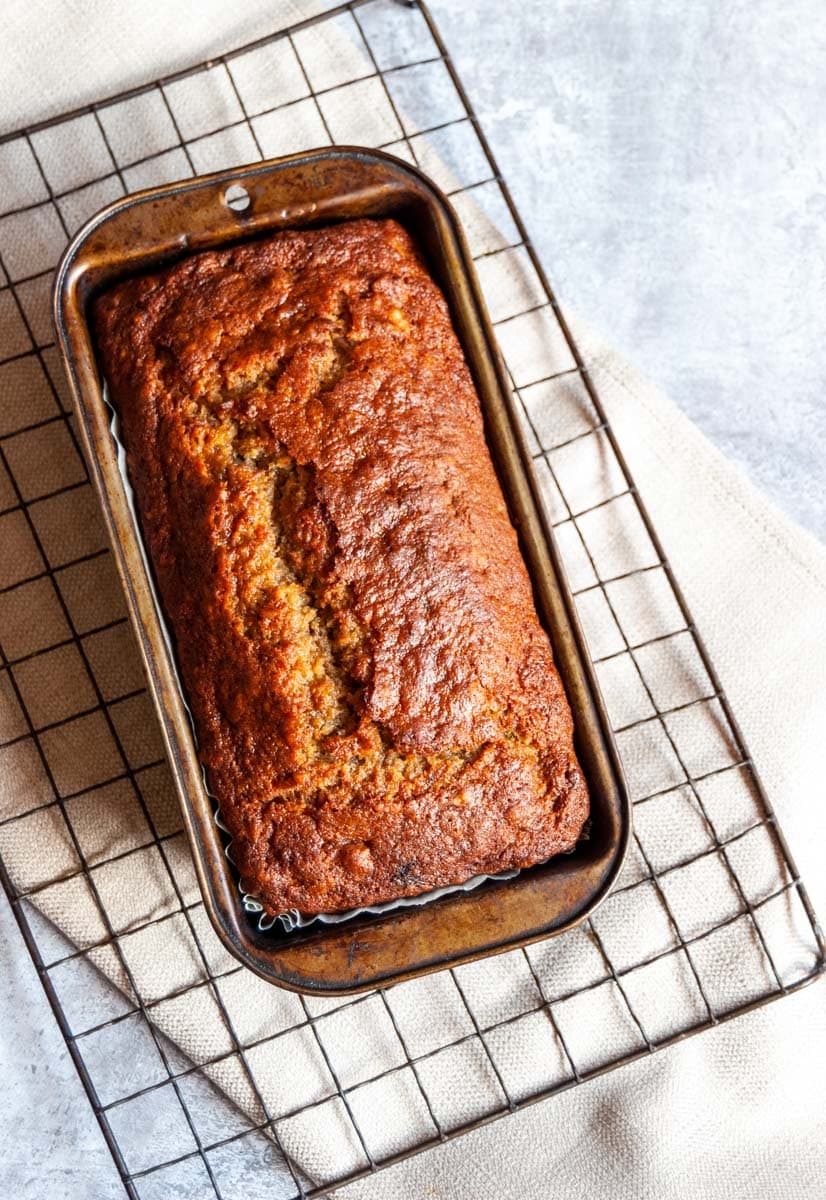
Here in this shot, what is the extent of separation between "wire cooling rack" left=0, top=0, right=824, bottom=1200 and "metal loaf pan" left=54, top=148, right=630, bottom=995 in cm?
37

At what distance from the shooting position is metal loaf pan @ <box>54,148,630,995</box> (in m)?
1.63

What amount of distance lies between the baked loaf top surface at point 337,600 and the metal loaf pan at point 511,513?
0.04 meters

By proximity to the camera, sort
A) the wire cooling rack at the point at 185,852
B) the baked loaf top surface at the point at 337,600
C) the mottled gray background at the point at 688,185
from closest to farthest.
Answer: the baked loaf top surface at the point at 337,600 → the wire cooling rack at the point at 185,852 → the mottled gray background at the point at 688,185

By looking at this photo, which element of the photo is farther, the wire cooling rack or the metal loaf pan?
the wire cooling rack

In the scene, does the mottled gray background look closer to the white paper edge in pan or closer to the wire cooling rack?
the wire cooling rack

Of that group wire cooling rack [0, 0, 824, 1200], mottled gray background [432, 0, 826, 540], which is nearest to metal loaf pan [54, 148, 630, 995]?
wire cooling rack [0, 0, 824, 1200]

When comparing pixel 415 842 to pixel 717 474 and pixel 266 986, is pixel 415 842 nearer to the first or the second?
pixel 266 986

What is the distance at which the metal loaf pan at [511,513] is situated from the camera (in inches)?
64.2

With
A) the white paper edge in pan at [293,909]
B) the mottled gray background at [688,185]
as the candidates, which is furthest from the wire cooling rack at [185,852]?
the white paper edge in pan at [293,909]

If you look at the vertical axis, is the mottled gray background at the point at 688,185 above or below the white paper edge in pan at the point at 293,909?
above

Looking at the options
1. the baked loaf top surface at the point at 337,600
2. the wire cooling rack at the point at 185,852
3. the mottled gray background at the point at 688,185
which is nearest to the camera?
the baked loaf top surface at the point at 337,600

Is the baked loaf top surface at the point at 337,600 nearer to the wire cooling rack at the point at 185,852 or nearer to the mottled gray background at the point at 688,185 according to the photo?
the wire cooling rack at the point at 185,852

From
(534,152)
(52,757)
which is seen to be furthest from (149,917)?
(534,152)

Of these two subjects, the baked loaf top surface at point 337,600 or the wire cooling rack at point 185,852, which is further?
A: the wire cooling rack at point 185,852
